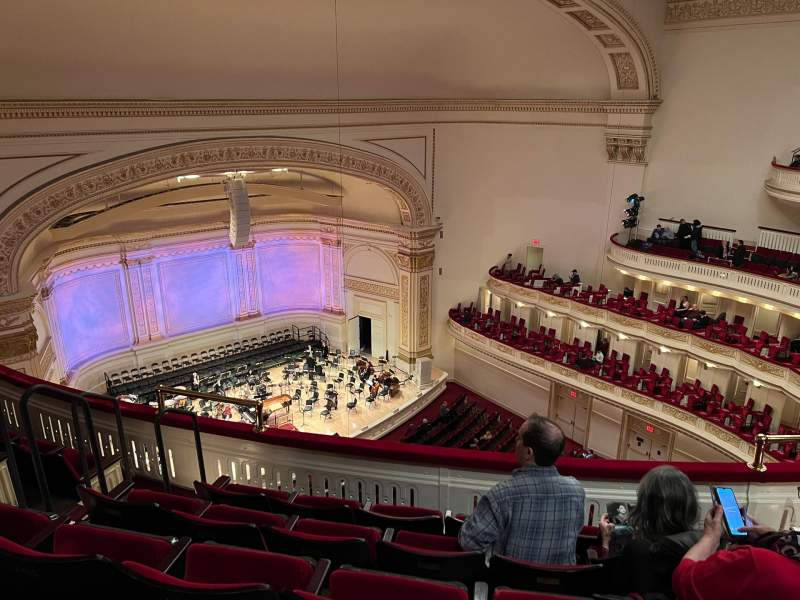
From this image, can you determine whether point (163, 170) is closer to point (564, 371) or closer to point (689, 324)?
point (564, 371)

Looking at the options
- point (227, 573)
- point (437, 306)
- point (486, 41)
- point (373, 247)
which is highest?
point (486, 41)

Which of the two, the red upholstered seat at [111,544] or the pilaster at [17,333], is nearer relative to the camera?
the red upholstered seat at [111,544]

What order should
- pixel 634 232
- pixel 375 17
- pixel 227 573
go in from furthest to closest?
pixel 634 232, pixel 375 17, pixel 227 573

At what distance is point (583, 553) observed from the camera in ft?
9.56

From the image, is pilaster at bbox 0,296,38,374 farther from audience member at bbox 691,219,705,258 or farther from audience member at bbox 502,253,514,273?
audience member at bbox 691,219,705,258

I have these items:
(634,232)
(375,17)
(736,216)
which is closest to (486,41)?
(375,17)

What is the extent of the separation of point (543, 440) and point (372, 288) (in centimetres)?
1571

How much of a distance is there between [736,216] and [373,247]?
32.0 ft

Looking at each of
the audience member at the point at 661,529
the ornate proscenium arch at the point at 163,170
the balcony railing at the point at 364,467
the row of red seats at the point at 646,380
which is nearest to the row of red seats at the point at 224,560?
the audience member at the point at 661,529

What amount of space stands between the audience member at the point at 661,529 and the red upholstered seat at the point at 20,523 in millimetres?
2734

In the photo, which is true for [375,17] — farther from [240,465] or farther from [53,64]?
[240,465]

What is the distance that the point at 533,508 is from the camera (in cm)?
262

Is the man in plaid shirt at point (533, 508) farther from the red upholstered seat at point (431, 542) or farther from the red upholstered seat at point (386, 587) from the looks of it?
the red upholstered seat at point (386, 587)

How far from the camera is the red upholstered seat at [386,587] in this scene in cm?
213
